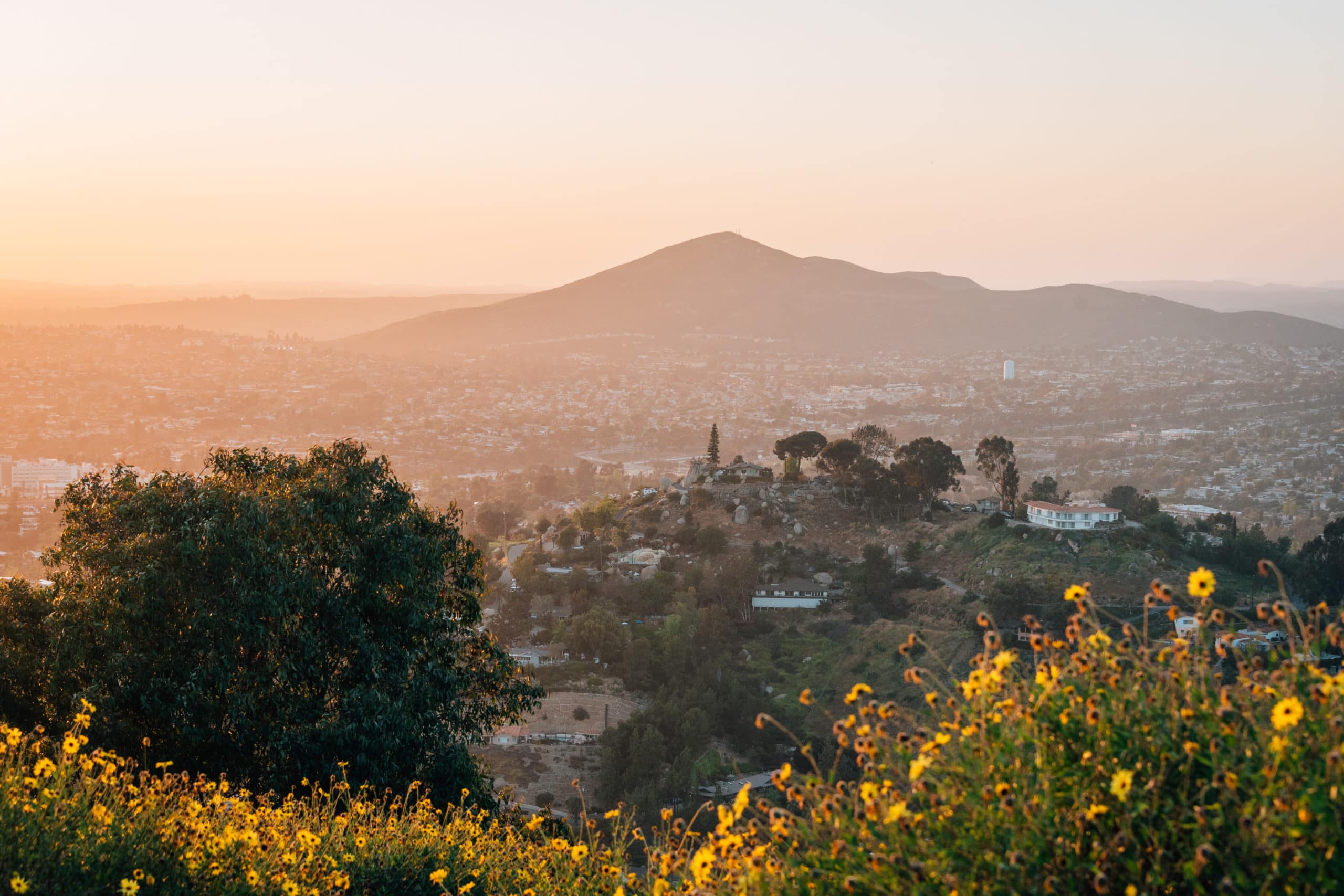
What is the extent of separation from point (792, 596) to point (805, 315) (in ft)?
455

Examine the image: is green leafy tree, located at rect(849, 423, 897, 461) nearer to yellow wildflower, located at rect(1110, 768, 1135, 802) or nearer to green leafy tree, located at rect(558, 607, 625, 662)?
green leafy tree, located at rect(558, 607, 625, 662)

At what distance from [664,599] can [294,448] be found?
4602 cm

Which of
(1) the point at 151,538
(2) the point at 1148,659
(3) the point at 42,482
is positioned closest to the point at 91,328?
(3) the point at 42,482

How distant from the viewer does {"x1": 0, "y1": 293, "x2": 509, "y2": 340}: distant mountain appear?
116 metres

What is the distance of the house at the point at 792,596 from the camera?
2725 centimetres

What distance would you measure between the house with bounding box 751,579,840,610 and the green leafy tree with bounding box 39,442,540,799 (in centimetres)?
1926

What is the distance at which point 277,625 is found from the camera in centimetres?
722

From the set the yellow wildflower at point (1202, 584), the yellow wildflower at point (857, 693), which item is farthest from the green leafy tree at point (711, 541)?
the yellow wildflower at point (1202, 584)

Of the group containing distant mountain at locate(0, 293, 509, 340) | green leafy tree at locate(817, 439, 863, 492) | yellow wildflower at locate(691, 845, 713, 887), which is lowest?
green leafy tree at locate(817, 439, 863, 492)

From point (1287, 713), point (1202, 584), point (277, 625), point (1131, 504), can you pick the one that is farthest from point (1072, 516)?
point (1287, 713)

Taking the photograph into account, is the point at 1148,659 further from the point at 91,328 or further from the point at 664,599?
the point at 91,328

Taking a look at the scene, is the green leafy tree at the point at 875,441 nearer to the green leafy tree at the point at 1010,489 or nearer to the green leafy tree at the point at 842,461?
the green leafy tree at the point at 842,461

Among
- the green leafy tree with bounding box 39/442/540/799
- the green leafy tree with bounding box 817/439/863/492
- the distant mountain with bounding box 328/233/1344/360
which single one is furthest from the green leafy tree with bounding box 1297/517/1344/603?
the distant mountain with bounding box 328/233/1344/360

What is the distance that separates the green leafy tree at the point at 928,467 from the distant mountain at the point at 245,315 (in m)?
96.4
